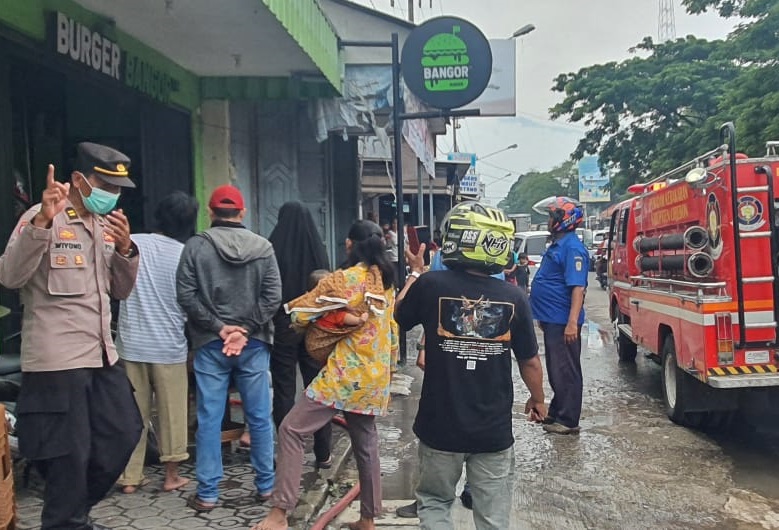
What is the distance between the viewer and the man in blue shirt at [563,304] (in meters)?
6.17

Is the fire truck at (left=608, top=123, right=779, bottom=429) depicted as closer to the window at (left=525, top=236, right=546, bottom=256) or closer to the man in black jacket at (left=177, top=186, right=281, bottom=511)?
the man in black jacket at (left=177, top=186, right=281, bottom=511)

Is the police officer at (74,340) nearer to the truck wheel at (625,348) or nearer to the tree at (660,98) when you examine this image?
the truck wheel at (625,348)

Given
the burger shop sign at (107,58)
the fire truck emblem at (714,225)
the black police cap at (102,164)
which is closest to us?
the black police cap at (102,164)


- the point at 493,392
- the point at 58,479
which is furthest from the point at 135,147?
the point at 493,392

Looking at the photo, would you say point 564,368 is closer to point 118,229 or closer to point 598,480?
point 598,480

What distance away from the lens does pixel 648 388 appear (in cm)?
847

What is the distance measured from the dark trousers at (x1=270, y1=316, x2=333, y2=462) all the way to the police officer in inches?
55.7

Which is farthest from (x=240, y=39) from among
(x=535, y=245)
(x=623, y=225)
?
(x=535, y=245)

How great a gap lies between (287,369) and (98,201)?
1.90 meters

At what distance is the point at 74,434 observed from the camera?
3.11 m

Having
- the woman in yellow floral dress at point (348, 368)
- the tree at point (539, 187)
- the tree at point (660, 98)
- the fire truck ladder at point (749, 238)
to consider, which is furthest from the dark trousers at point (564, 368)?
the tree at point (539, 187)

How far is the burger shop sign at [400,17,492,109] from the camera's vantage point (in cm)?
812

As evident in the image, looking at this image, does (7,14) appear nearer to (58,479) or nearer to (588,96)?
(58,479)

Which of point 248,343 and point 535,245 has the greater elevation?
point 535,245
